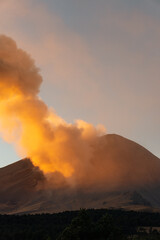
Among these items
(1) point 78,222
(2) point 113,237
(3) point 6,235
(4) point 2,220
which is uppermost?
(4) point 2,220

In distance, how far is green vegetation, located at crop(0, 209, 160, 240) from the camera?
40922 millimetres

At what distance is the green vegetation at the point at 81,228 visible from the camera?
4092 centimetres

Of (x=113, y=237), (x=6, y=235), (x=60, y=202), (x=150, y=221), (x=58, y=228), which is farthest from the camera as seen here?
(x=60, y=202)

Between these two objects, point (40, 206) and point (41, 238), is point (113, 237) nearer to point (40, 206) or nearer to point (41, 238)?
point (41, 238)

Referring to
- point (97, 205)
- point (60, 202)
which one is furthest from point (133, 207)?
point (60, 202)

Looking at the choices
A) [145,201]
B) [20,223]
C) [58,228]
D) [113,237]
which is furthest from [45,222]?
[145,201]

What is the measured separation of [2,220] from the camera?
11950cm

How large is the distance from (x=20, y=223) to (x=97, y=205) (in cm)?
7817

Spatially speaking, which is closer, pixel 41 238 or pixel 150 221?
pixel 41 238

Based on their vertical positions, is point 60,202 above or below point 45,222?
above

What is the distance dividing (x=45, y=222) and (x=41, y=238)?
3266cm

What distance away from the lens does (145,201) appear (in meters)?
189

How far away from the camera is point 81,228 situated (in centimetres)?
4081

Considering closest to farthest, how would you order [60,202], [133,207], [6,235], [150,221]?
[6,235], [150,221], [133,207], [60,202]
